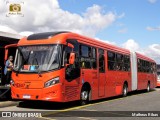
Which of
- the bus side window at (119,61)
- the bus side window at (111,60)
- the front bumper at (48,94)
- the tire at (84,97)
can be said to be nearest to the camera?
the front bumper at (48,94)

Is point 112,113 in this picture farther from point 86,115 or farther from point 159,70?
point 159,70

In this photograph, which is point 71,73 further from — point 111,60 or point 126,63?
point 126,63

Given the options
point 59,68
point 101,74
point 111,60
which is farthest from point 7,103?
point 111,60

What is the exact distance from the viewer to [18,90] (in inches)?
526

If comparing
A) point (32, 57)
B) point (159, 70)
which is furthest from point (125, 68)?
point (159, 70)

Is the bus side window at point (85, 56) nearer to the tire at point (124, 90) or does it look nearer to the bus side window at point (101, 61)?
the bus side window at point (101, 61)

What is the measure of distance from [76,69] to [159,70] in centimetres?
2913

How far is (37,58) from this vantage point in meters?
13.3

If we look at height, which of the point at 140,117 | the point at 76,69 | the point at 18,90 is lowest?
the point at 140,117

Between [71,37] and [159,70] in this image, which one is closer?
[71,37]

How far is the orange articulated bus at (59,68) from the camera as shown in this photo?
12891 millimetres

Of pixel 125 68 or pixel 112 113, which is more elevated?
pixel 125 68

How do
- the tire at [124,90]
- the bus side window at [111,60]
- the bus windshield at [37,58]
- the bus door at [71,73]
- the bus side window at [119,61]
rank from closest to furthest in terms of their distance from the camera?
1. the bus windshield at [37,58]
2. the bus door at [71,73]
3. the bus side window at [111,60]
4. the bus side window at [119,61]
5. the tire at [124,90]

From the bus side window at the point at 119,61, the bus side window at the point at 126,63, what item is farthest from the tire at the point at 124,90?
the bus side window at the point at 119,61
